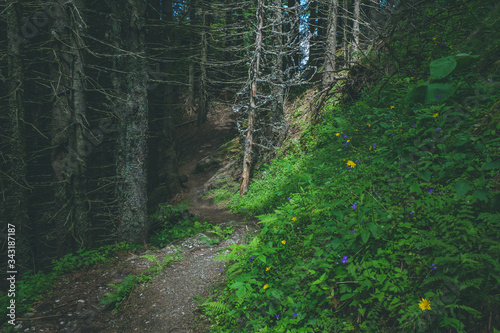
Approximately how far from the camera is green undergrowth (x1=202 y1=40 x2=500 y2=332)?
1.95m

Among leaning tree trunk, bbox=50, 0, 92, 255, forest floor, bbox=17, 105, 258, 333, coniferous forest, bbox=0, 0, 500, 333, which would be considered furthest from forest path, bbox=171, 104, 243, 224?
leaning tree trunk, bbox=50, 0, 92, 255

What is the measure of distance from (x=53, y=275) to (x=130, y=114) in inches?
164

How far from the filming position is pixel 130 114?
260 inches

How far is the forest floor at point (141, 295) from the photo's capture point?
13.4ft

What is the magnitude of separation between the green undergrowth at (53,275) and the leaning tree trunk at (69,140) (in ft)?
1.29

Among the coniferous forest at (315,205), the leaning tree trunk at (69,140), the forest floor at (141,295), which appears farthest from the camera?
the leaning tree trunk at (69,140)

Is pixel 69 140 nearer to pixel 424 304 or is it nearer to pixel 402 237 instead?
pixel 402 237

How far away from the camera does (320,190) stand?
438 centimetres

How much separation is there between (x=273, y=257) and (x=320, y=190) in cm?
152

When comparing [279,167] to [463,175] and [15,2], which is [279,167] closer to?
[463,175]

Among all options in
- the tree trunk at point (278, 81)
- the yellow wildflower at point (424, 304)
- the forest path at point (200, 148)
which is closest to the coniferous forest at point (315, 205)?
the yellow wildflower at point (424, 304)

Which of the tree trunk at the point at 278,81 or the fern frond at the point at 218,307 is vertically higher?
the tree trunk at the point at 278,81

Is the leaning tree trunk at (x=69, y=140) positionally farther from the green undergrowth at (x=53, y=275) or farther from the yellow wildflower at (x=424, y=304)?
the yellow wildflower at (x=424, y=304)

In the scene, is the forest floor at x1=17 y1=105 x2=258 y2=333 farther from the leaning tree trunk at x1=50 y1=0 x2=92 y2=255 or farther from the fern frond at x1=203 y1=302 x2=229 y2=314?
the leaning tree trunk at x1=50 y1=0 x2=92 y2=255
